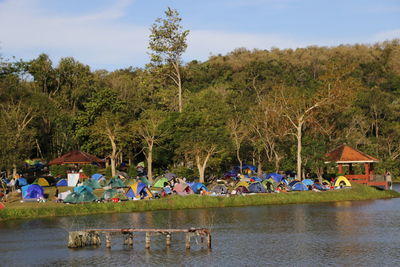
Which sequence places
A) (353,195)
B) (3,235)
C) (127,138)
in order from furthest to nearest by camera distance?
(127,138) < (353,195) < (3,235)

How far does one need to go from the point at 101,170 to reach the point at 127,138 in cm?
498

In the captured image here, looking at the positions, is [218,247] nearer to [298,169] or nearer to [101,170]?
[298,169]

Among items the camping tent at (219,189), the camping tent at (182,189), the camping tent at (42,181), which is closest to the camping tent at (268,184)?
the camping tent at (219,189)

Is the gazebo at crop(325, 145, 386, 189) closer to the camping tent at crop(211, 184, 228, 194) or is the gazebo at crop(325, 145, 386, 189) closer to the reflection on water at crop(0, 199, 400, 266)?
the reflection on water at crop(0, 199, 400, 266)

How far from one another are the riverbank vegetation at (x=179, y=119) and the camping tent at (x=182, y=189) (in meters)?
7.10

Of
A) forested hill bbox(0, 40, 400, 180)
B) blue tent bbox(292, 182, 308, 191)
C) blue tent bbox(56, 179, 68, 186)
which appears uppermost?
forested hill bbox(0, 40, 400, 180)

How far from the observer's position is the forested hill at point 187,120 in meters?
67.2

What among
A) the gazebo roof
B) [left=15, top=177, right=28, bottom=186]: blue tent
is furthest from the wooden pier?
the gazebo roof

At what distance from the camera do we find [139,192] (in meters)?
53.9

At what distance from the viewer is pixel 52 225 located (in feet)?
143

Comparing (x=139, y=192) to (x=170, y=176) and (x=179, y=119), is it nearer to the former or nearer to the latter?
(x=170, y=176)

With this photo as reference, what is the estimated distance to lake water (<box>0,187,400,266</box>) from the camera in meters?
30.5

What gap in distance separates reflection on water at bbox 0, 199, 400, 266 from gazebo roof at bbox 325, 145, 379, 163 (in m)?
14.0

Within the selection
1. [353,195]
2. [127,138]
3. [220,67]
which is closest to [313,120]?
[353,195]
